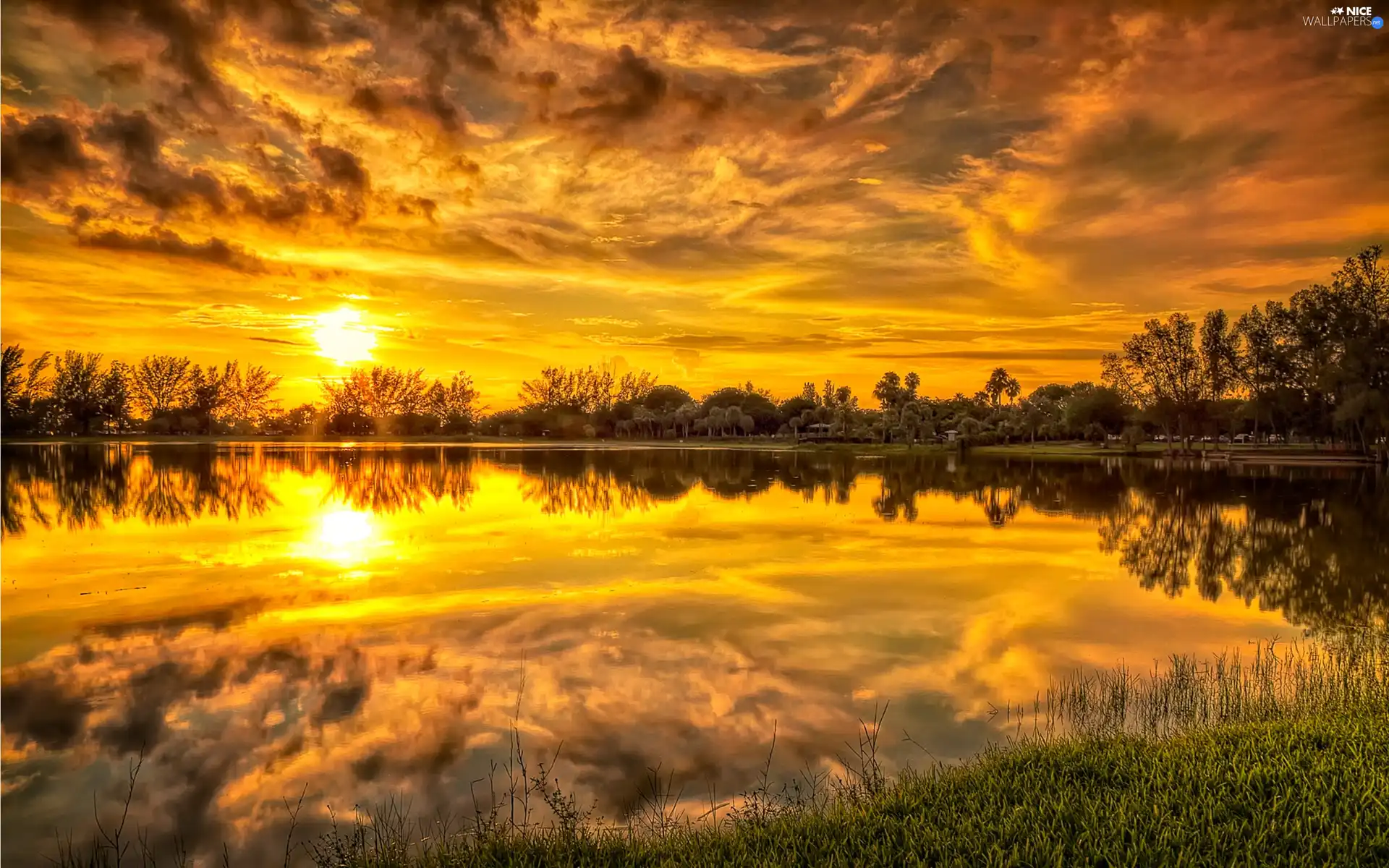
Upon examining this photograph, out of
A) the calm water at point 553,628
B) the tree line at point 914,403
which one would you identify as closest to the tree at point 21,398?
the tree line at point 914,403

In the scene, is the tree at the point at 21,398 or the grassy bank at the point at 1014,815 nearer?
the grassy bank at the point at 1014,815

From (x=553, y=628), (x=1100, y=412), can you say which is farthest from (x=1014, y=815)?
(x=1100, y=412)

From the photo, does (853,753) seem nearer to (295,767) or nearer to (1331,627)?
(295,767)

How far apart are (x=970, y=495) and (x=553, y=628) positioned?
3293cm

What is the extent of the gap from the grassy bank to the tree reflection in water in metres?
10.9

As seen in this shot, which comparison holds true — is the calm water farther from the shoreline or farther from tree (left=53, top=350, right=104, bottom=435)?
tree (left=53, top=350, right=104, bottom=435)

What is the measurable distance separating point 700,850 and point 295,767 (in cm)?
516

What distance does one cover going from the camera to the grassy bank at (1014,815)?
6133 millimetres

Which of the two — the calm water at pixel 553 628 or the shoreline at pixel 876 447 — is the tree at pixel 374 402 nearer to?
the shoreline at pixel 876 447

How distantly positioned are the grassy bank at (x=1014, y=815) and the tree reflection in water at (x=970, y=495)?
1089cm

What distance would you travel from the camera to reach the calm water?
360 inches

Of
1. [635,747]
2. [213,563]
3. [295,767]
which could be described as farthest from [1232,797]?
[213,563]

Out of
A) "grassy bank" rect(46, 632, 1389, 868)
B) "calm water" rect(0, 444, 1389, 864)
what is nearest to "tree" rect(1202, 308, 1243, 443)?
"calm water" rect(0, 444, 1389, 864)

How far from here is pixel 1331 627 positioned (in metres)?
15.5
